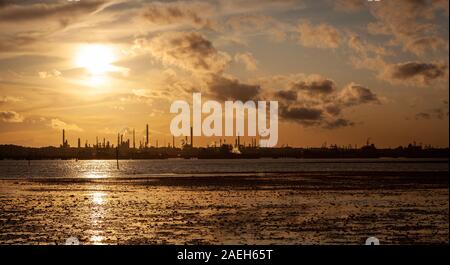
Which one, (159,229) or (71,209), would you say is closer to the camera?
(159,229)

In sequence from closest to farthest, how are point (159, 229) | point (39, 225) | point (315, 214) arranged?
point (159, 229), point (39, 225), point (315, 214)

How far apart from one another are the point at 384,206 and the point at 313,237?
849 inches

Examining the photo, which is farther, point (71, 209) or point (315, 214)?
point (71, 209)

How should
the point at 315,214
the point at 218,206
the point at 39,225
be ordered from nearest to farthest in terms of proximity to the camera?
the point at 39,225, the point at 315,214, the point at 218,206

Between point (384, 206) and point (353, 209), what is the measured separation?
172 inches

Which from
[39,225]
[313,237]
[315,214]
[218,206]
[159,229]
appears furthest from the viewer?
[218,206]

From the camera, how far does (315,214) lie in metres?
46.1

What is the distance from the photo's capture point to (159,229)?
36781 mm
